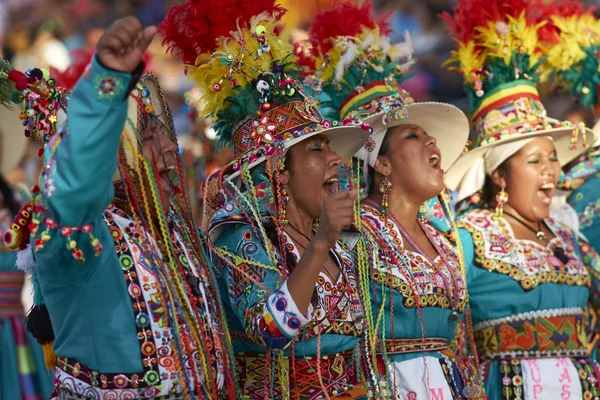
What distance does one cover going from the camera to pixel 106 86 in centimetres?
229

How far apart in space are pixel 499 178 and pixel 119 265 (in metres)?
2.79

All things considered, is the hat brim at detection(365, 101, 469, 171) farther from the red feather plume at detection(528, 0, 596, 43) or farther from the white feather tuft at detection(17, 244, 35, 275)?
the white feather tuft at detection(17, 244, 35, 275)

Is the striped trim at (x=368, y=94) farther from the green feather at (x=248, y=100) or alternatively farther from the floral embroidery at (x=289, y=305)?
the floral embroidery at (x=289, y=305)

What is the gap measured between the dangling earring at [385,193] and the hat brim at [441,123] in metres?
0.27

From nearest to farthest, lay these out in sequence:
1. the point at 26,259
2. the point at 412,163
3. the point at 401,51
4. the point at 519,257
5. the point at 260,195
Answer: the point at 26,259 < the point at 260,195 < the point at 412,163 < the point at 401,51 < the point at 519,257

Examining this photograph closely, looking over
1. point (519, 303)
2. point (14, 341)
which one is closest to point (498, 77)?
point (519, 303)

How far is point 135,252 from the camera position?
108 inches

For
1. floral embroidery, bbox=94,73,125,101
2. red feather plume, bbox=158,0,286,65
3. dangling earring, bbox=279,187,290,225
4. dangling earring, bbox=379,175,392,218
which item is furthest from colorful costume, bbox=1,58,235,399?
dangling earring, bbox=379,175,392,218

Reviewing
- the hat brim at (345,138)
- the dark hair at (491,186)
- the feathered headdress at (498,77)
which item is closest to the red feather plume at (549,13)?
the feathered headdress at (498,77)

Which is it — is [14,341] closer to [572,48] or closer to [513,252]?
[513,252]

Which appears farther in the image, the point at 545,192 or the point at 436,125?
the point at 545,192

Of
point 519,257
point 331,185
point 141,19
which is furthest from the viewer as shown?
point 141,19

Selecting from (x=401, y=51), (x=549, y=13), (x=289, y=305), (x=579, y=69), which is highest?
(x=549, y=13)

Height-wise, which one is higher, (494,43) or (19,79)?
(494,43)
